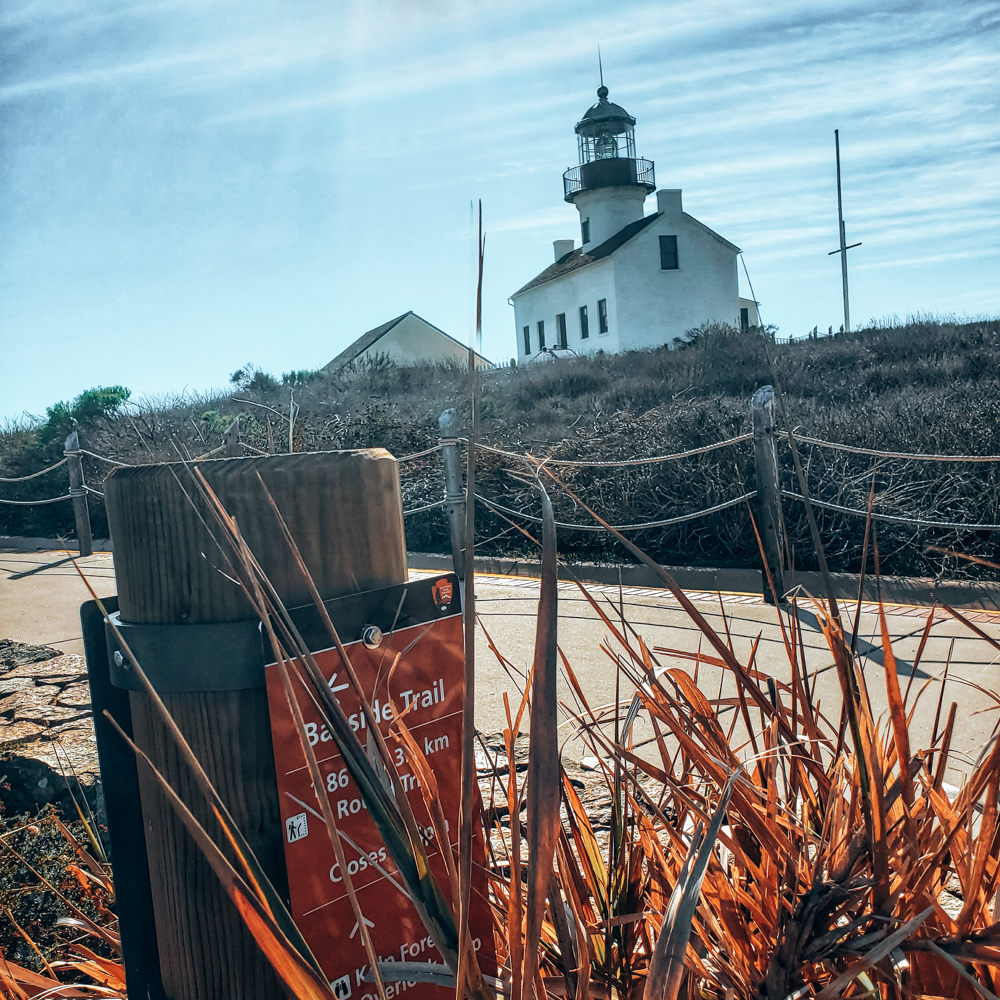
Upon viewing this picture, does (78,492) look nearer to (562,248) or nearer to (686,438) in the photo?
(686,438)

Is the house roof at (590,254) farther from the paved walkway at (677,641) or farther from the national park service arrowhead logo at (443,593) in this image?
the national park service arrowhead logo at (443,593)

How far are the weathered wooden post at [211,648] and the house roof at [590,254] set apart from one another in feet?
128

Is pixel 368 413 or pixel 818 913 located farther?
pixel 368 413

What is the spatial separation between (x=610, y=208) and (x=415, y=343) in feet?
37.5

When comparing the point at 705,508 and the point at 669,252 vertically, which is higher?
the point at 669,252

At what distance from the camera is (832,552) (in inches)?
282

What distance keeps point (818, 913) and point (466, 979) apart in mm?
393

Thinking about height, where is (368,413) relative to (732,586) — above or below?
above

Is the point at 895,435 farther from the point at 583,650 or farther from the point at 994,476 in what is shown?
the point at 583,650

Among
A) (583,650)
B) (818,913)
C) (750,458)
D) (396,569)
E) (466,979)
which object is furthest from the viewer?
(750,458)

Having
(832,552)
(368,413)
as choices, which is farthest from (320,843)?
(368,413)

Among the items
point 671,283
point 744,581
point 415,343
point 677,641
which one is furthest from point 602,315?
point 677,641

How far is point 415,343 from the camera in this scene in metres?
44.1

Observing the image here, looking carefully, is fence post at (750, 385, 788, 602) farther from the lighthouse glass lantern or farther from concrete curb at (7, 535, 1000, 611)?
the lighthouse glass lantern
